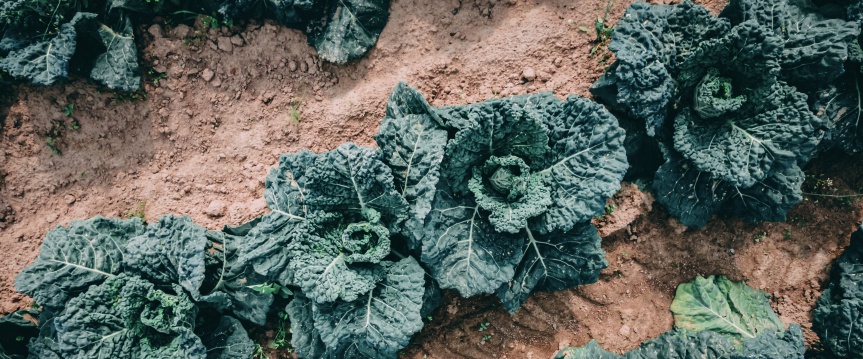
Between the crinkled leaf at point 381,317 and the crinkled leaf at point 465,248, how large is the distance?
233 mm

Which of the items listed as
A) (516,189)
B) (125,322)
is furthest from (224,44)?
(516,189)

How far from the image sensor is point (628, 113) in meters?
4.56

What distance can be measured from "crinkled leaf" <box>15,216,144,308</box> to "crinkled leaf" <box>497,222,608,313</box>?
10.5ft

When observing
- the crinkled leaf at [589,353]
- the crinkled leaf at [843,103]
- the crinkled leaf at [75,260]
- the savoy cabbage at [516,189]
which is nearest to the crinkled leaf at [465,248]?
the savoy cabbage at [516,189]

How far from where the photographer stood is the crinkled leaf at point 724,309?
4.89 metres

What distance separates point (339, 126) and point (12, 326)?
3.28m

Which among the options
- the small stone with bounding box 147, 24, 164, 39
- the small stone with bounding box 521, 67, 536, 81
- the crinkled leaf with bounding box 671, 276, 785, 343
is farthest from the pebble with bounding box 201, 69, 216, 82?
the crinkled leaf with bounding box 671, 276, 785, 343

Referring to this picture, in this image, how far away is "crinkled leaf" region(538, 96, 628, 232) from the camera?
4.29 metres

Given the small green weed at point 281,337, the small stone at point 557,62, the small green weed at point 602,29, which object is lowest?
the small green weed at point 281,337

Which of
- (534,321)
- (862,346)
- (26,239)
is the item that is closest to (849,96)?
(862,346)

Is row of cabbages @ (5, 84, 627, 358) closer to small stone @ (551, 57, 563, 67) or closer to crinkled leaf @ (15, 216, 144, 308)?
crinkled leaf @ (15, 216, 144, 308)

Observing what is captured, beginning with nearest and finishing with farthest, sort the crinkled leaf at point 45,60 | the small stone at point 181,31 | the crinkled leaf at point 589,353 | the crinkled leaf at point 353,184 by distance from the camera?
the crinkled leaf at point 353,184
the crinkled leaf at point 589,353
the crinkled leaf at point 45,60
the small stone at point 181,31

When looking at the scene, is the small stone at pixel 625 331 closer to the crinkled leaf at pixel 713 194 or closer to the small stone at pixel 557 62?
the crinkled leaf at pixel 713 194

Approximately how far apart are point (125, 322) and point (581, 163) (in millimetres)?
3856
